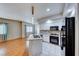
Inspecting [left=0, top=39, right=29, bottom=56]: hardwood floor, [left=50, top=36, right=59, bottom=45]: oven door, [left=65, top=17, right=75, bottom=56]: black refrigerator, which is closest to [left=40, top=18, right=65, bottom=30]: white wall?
[left=65, top=17, right=75, bottom=56]: black refrigerator

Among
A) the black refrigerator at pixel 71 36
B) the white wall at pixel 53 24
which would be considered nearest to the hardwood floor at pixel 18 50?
the white wall at pixel 53 24

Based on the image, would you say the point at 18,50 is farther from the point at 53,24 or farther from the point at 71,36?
the point at 71,36

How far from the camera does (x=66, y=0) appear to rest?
124 cm

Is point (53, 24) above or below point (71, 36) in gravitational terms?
above

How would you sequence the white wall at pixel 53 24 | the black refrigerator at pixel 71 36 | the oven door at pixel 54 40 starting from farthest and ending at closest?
the oven door at pixel 54 40
the white wall at pixel 53 24
the black refrigerator at pixel 71 36

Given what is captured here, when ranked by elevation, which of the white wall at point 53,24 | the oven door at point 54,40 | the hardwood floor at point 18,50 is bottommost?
the hardwood floor at point 18,50

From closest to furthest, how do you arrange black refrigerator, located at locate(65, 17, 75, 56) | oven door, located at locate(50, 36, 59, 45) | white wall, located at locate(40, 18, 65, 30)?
black refrigerator, located at locate(65, 17, 75, 56), white wall, located at locate(40, 18, 65, 30), oven door, located at locate(50, 36, 59, 45)

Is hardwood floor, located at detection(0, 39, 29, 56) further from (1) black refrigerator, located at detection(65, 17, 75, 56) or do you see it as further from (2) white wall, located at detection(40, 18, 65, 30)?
(1) black refrigerator, located at detection(65, 17, 75, 56)

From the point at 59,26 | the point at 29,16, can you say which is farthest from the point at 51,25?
the point at 29,16

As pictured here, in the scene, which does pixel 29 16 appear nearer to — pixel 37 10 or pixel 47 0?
pixel 37 10

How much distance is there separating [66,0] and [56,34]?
6.39ft

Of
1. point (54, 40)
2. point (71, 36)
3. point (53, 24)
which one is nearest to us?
point (71, 36)

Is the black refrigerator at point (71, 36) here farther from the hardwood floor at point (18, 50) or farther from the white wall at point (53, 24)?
the hardwood floor at point (18, 50)

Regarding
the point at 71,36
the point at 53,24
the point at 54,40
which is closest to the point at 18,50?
the point at 54,40
